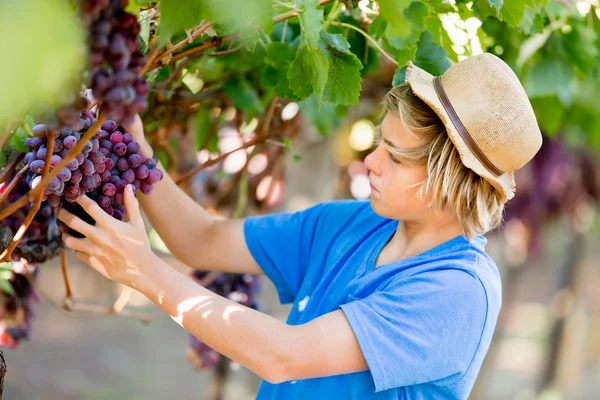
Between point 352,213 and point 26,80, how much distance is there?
1073mm

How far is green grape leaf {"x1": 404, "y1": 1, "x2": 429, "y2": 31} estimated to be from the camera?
1235mm

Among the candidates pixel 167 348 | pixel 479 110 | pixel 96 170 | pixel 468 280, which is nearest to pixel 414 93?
pixel 479 110

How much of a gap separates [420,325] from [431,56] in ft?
1.99

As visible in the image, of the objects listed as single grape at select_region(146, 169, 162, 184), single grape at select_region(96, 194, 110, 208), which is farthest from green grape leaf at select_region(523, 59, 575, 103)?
single grape at select_region(96, 194, 110, 208)

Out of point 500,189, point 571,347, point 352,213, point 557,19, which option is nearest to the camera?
point 500,189

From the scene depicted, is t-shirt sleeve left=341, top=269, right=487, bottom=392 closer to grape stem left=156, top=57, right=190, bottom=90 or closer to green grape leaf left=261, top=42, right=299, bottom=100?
green grape leaf left=261, top=42, right=299, bottom=100

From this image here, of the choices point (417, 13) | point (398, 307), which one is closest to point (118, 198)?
point (398, 307)

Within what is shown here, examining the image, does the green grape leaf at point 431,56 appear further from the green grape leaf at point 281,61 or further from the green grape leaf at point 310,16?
the green grape leaf at point 310,16

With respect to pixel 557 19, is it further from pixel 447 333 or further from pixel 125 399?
pixel 125 399

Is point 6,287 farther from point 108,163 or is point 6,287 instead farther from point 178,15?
point 178,15

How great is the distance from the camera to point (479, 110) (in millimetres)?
1294

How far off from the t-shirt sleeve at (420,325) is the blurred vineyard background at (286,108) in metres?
0.35

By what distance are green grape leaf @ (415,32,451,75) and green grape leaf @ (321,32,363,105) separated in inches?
13.4

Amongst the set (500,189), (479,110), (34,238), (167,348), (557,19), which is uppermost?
(34,238)
